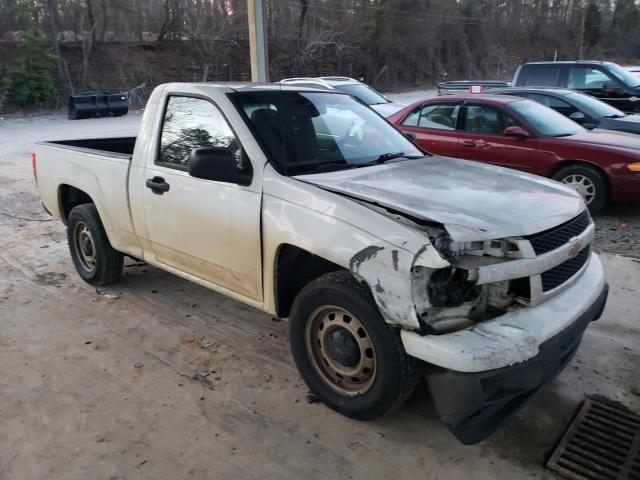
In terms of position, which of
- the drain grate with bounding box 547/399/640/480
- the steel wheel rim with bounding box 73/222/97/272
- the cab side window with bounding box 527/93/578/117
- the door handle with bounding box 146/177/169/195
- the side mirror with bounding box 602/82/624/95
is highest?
the side mirror with bounding box 602/82/624/95

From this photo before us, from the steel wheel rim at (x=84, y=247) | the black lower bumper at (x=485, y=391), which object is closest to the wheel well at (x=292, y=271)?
the black lower bumper at (x=485, y=391)

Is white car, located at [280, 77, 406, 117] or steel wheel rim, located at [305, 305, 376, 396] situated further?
white car, located at [280, 77, 406, 117]

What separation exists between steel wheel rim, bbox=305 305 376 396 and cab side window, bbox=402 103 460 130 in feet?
19.1

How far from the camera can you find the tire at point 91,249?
5020mm

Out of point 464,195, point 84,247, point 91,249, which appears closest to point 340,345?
point 464,195

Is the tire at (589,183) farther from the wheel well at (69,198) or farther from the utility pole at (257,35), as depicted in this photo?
the wheel well at (69,198)

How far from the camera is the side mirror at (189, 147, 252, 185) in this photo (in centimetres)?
335

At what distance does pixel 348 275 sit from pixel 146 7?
3882cm

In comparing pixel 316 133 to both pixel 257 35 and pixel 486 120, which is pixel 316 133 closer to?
pixel 486 120

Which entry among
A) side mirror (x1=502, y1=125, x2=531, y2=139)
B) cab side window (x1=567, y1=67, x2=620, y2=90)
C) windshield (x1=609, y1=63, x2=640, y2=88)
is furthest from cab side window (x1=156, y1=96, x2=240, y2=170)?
windshield (x1=609, y1=63, x2=640, y2=88)

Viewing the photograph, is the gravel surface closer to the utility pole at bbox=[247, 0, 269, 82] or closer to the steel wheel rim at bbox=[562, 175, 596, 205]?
the steel wheel rim at bbox=[562, 175, 596, 205]

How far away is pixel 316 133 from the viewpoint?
12.8 feet

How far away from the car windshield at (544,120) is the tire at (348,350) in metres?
5.75

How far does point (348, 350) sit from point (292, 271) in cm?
67
